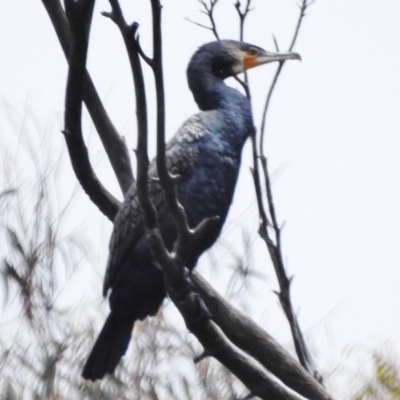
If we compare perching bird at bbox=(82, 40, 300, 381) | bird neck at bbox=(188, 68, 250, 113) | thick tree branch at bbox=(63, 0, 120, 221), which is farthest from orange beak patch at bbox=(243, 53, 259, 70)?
thick tree branch at bbox=(63, 0, 120, 221)

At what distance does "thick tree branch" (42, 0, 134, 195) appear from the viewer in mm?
3455

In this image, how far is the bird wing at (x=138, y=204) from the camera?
345 cm

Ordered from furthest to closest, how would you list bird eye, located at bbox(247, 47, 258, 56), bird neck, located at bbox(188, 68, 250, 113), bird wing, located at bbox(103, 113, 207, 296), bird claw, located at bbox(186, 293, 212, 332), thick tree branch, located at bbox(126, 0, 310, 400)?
bird eye, located at bbox(247, 47, 258, 56), bird neck, located at bbox(188, 68, 250, 113), bird wing, located at bbox(103, 113, 207, 296), bird claw, located at bbox(186, 293, 212, 332), thick tree branch, located at bbox(126, 0, 310, 400)

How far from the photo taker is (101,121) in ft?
11.5

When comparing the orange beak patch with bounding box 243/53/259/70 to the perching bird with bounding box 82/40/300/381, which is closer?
the perching bird with bounding box 82/40/300/381

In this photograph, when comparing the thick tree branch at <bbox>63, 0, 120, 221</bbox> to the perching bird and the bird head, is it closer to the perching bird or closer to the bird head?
the perching bird

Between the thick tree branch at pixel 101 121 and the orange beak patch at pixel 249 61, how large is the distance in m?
0.69

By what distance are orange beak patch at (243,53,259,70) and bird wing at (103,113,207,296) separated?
1.36 feet

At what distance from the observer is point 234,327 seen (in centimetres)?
341

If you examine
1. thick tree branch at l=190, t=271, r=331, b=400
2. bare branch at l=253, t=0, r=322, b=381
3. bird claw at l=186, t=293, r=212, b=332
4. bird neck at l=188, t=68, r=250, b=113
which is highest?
bird neck at l=188, t=68, r=250, b=113

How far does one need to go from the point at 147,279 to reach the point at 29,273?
4.95 feet

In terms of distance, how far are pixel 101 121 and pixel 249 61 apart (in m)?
0.81

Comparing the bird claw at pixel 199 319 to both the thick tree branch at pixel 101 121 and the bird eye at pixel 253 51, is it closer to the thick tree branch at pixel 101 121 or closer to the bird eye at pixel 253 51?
the thick tree branch at pixel 101 121

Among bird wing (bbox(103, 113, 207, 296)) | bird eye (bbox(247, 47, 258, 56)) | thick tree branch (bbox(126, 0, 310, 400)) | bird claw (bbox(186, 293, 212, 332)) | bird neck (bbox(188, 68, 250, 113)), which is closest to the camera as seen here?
thick tree branch (bbox(126, 0, 310, 400))
